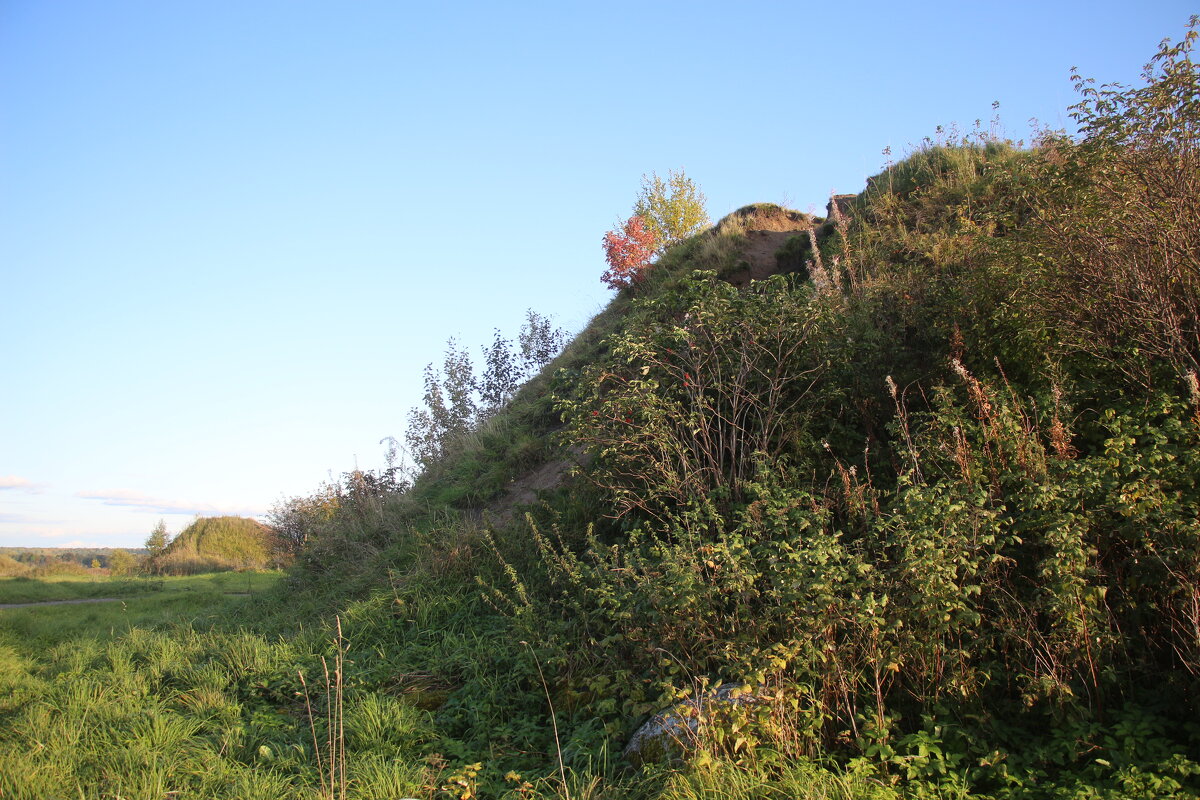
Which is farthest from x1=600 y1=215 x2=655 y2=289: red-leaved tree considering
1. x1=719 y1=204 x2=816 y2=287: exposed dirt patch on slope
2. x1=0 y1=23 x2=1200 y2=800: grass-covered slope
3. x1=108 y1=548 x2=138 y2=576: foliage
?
x1=108 y1=548 x2=138 y2=576: foliage

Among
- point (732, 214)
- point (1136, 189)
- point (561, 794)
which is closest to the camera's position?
point (561, 794)

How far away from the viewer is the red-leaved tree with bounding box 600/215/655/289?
19.2 m

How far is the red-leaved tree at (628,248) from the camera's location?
19203 millimetres

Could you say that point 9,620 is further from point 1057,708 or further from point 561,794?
point 1057,708

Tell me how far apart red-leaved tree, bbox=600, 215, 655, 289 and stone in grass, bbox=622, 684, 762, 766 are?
1341 centimetres

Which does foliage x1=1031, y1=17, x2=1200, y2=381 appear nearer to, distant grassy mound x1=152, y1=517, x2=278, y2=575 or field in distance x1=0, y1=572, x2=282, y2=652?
field in distance x1=0, y1=572, x2=282, y2=652

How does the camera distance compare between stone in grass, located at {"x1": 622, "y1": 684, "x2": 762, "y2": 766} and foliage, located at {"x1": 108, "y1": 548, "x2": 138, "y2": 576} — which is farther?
foliage, located at {"x1": 108, "y1": 548, "x2": 138, "y2": 576}

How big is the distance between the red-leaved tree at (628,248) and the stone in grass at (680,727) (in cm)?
1341

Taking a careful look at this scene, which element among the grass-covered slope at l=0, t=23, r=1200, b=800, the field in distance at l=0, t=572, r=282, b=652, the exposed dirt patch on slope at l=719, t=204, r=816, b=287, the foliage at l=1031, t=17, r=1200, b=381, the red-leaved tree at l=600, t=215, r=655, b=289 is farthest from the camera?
the red-leaved tree at l=600, t=215, r=655, b=289

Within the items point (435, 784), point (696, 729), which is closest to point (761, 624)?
point (696, 729)

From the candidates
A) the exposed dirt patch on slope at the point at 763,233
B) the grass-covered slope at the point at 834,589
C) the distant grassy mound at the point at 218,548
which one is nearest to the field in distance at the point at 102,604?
the grass-covered slope at the point at 834,589

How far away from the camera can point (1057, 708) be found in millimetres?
4277

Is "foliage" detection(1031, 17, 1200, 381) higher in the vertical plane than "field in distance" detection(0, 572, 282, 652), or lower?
higher

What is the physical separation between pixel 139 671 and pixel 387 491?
717 cm
